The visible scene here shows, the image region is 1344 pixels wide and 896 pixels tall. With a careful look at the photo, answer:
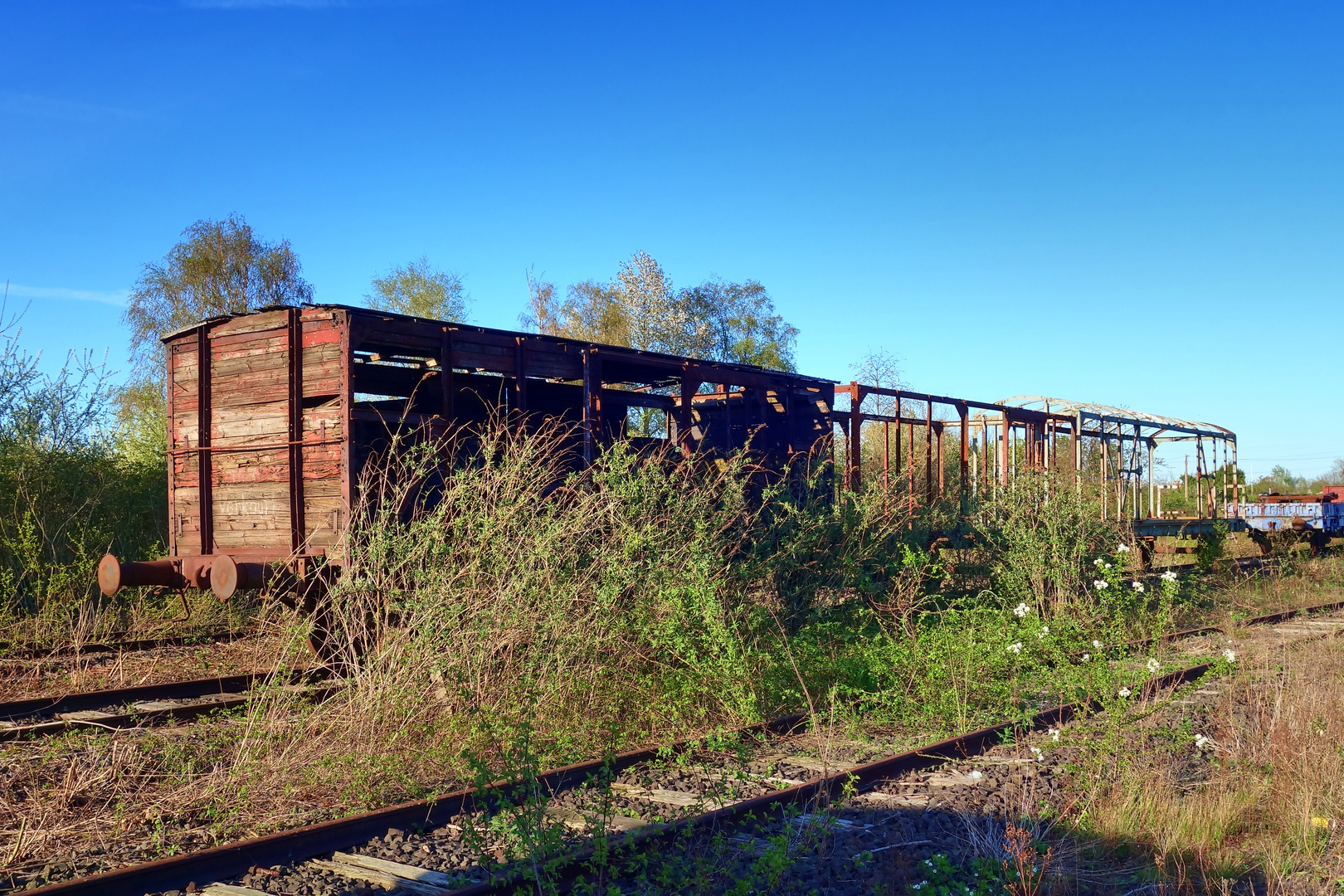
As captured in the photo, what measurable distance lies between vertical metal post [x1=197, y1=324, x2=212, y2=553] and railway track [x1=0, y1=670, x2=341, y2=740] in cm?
158

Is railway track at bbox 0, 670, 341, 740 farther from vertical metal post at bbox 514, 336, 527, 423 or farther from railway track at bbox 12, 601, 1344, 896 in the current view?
vertical metal post at bbox 514, 336, 527, 423

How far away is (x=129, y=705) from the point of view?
7.80 meters

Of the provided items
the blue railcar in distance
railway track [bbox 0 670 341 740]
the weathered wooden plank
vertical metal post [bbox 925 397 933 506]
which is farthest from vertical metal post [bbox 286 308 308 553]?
the blue railcar in distance

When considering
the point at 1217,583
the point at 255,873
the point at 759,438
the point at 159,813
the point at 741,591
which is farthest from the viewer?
the point at 1217,583

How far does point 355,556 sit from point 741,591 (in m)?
3.42

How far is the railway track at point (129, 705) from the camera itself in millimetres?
7102

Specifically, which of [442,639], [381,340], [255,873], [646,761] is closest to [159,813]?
[255,873]

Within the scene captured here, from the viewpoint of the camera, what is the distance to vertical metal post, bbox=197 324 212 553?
9844 mm

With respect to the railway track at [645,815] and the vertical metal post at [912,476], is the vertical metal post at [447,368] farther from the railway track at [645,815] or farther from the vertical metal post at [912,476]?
the vertical metal post at [912,476]

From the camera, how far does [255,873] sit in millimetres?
4445

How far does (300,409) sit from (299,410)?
0.01m

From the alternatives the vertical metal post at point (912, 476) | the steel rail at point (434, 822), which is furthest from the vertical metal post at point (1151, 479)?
the steel rail at point (434, 822)

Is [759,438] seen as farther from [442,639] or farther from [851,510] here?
[442,639]

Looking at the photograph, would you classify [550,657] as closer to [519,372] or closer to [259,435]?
[519,372]
